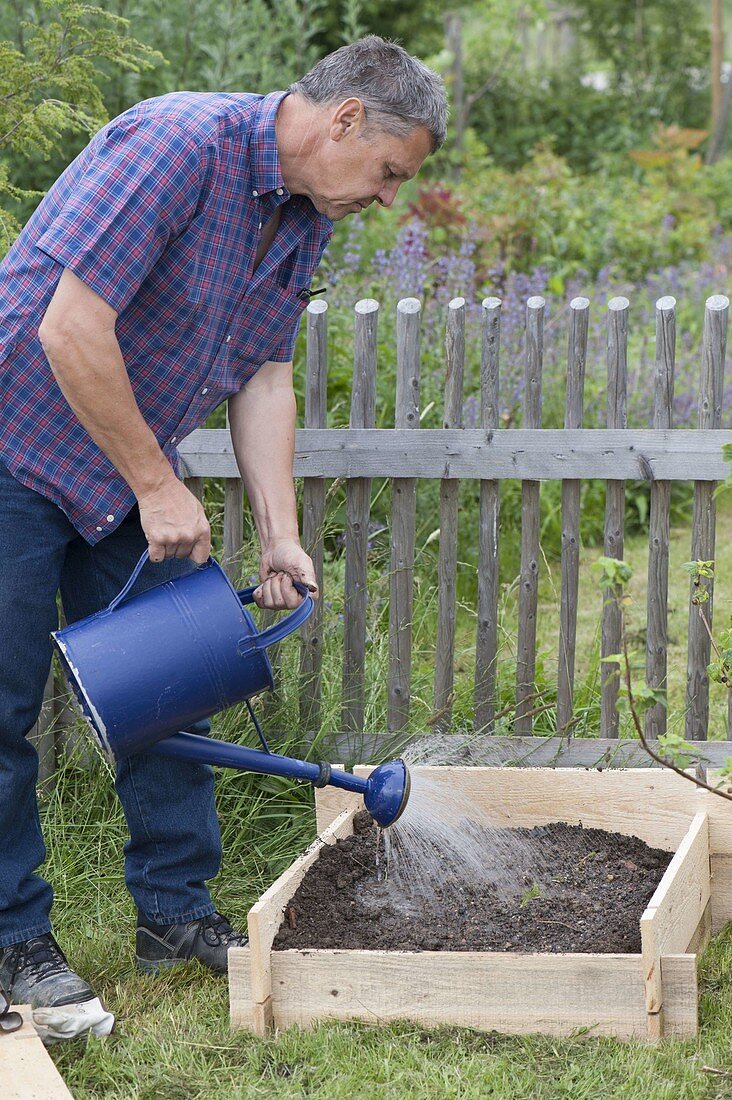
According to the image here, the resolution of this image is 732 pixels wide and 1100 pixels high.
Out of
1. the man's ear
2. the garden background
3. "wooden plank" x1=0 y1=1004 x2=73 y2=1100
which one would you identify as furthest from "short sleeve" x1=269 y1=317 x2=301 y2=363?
"wooden plank" x1=0 y1=1004 x2=73 y2=1100

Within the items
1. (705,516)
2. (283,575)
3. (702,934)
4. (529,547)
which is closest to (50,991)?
(283,575)

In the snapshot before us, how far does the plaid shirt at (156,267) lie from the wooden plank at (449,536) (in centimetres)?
94

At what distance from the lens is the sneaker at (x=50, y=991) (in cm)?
230

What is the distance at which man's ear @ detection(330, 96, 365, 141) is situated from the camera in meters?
2.16

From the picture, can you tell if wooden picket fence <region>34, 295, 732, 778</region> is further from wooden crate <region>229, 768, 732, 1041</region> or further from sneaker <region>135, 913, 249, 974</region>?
wooden crate <region>229, 768, 732, 1041</region>

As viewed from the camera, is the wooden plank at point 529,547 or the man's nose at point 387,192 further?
the wooden plank at point 529,547

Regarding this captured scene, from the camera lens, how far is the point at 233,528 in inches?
135

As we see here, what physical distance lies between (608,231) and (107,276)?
6.83 m

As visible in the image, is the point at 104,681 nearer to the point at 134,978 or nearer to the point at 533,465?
the point at 134,978

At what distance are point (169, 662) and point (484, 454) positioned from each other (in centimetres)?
138

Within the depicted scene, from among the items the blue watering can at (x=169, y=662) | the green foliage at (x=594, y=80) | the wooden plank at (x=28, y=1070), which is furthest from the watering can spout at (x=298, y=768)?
the green foliage at (x=594, y=80)

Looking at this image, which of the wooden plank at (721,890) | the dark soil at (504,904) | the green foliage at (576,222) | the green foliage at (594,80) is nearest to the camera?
the dark soil at (504,904)

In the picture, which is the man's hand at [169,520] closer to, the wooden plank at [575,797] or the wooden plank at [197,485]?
the wooden plank at [575,797]

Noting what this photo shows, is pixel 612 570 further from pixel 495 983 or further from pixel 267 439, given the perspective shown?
pixel 267 439
